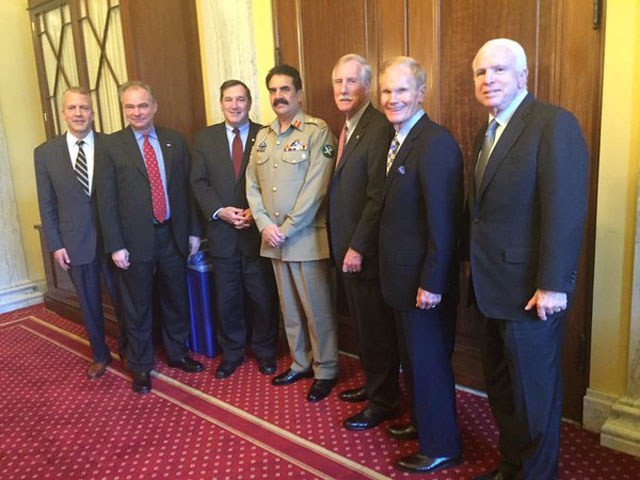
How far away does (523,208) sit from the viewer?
1.70m

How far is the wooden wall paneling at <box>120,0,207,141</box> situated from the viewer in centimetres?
343

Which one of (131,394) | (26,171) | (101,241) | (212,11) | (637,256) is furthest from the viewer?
(26,171)

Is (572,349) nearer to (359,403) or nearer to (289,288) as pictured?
(359,403)

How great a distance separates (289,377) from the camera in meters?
2.98

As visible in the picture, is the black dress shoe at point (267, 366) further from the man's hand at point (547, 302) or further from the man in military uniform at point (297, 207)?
the man's hand at point (547, 302)

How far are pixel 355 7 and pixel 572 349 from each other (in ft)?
6.60

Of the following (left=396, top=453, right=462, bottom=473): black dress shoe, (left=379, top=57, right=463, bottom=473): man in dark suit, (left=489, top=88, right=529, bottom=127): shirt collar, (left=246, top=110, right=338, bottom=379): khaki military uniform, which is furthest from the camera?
(left=246, top=110, right=338, bottom=379): khaki military uniform

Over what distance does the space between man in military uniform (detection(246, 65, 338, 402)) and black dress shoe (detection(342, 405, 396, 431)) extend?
0.32 m

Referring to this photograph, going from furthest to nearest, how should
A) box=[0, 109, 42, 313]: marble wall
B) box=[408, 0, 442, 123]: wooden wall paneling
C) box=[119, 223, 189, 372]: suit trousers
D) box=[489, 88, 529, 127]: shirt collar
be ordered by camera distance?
box=[0, 109, 42, 313]: marble wall
box=[119, 223, 189, 372]: suit trousers
box=[408, 0, 442, 123]: wooden wall paneling
box=[489, 88, 529, 127]: shirt collar

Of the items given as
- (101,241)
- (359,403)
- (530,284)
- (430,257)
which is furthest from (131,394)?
(530,284)

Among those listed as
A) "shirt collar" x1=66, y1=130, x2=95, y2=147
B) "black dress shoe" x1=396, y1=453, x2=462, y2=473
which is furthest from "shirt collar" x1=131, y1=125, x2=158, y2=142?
"black dress shoe" x1=396, y1=453, x2=462, y2=473

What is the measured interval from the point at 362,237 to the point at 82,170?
1811 millimetres

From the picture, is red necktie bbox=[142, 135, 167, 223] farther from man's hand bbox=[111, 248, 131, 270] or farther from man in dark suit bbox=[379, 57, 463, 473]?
man in dark suit bbox=[379, 57, 463, 473]

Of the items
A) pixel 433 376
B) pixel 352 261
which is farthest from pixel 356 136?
pixel 433 376
